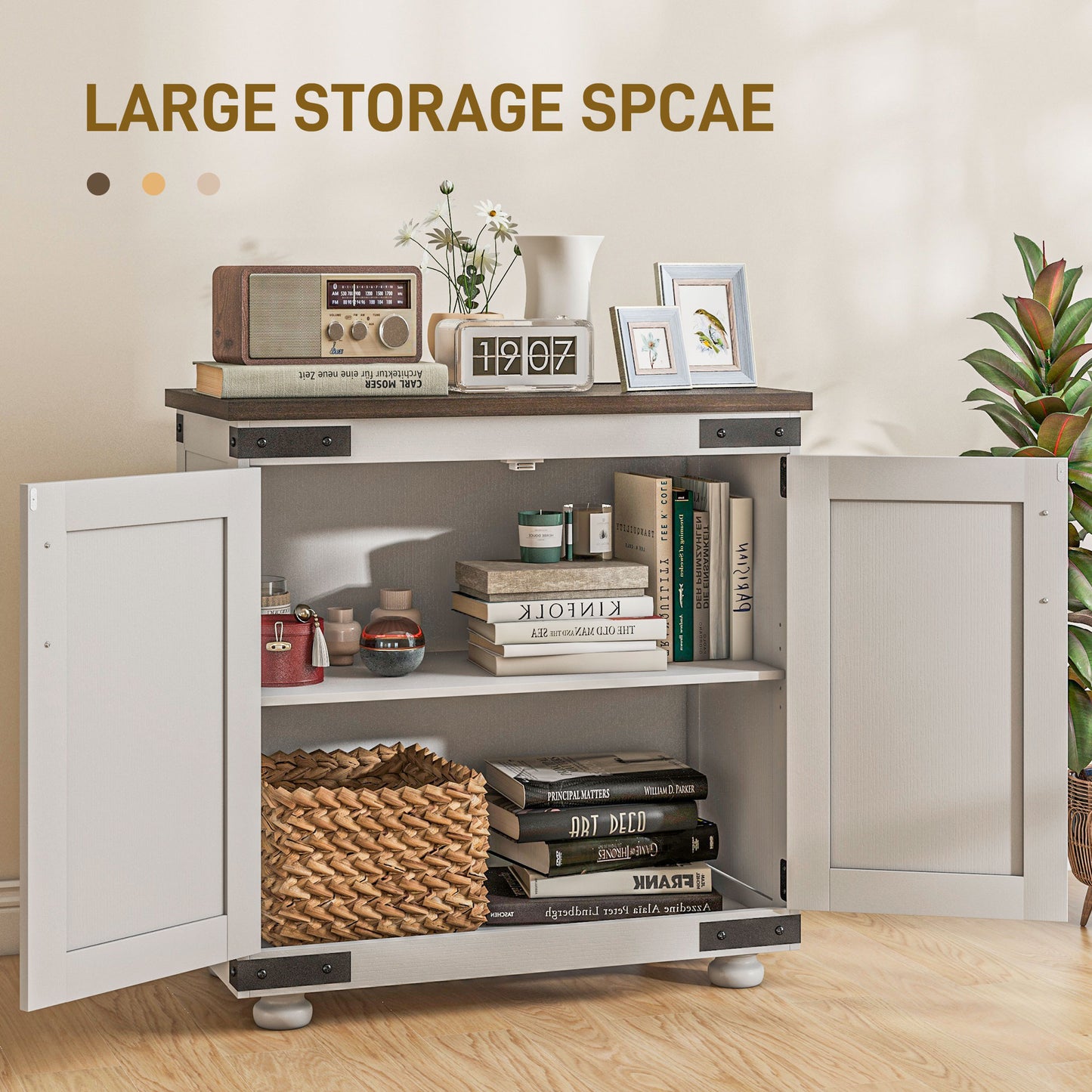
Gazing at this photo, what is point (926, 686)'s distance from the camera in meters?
2.26

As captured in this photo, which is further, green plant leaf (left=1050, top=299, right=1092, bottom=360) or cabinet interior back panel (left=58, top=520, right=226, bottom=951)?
green plant leaf (left=1050, top=299, right=1092, bottom=360)

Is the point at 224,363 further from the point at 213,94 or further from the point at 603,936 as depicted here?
the point at 603,936

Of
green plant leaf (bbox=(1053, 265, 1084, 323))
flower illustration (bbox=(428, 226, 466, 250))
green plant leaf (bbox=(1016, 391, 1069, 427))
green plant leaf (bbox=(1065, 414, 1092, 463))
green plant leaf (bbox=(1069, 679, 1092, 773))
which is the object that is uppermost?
flower illustration (bbox=(428, 226, 466, 250))

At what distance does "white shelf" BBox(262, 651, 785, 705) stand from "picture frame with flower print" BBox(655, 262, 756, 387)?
472mm

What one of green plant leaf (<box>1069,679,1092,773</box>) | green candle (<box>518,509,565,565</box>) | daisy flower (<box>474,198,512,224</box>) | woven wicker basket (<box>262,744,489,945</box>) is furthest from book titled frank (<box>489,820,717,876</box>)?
daisy flower (<box>474,198,512,224</box>)

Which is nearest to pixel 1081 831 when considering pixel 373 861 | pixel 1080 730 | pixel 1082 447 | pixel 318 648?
pixel 1080 730

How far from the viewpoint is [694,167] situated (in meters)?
2.79

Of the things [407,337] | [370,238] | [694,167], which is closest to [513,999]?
[407,337]

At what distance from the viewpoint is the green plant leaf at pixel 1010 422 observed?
2693mm

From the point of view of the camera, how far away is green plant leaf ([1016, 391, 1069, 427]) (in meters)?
2.65

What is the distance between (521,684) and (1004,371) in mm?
1136

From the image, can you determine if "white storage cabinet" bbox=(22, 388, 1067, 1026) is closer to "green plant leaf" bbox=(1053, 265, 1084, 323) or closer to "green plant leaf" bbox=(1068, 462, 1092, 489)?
"green plant leaf" bbox=(1068, 462, 1092, 489)

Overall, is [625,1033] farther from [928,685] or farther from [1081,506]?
[1081,506]

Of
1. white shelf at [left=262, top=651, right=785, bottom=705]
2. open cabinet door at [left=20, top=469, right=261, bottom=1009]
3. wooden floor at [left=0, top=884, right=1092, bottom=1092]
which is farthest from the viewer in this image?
white shelf at [left=262, top=651, right=785, bottom=705]
